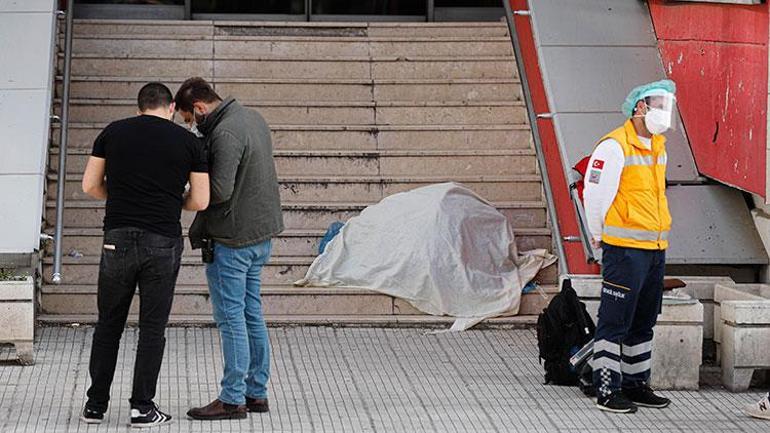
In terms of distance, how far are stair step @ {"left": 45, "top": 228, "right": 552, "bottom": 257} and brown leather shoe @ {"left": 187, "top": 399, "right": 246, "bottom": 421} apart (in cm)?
334

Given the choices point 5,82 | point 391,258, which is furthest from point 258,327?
point 5,82

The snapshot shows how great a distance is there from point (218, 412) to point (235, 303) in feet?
1.86

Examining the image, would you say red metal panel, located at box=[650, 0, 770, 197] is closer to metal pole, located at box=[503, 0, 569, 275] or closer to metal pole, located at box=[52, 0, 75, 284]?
metal pole, located at box=[503, 0, 569, 275]

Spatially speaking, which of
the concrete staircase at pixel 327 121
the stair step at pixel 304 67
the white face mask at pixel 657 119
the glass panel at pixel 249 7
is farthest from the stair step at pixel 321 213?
the glass panel at pixel 249 7

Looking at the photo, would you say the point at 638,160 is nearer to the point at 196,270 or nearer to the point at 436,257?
the point at 436,257

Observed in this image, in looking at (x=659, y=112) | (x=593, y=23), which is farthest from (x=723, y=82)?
(x=659, y=112)

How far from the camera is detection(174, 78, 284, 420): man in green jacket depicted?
693 centimetres

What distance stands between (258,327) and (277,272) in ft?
10.1

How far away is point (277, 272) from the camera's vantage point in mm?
10250

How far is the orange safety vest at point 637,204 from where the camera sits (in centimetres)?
738

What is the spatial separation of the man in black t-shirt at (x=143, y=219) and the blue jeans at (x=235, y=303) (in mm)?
233

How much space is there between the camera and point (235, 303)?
7000 millimetres

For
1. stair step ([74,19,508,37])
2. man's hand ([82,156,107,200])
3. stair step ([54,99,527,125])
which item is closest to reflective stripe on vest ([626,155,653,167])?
man's hand ([82,156,107,200])

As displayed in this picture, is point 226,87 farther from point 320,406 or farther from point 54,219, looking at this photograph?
point 320,406
